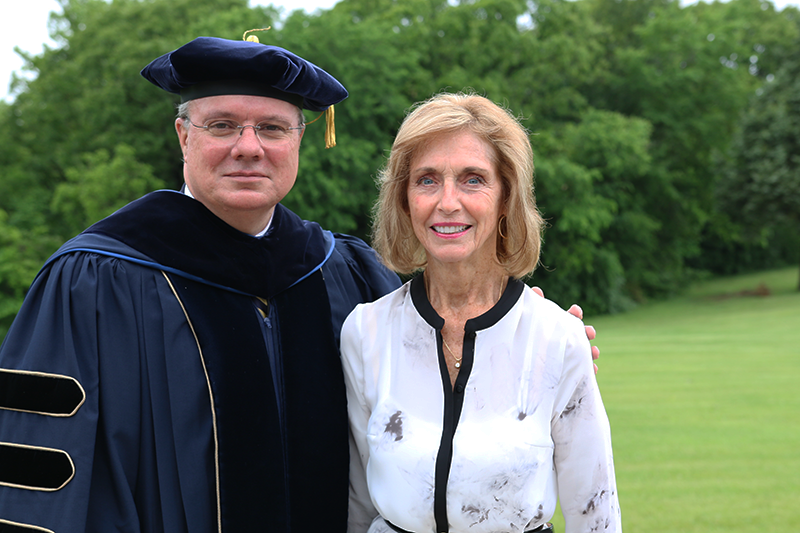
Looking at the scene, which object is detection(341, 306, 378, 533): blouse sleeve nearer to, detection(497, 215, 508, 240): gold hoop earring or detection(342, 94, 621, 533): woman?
detection(342, 94, 621, 533): woman

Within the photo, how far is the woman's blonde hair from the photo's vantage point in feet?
6.81

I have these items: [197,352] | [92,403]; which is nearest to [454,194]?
[197,352]

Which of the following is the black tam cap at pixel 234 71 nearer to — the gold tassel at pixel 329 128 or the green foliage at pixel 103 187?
the gold tassel at pixel 329 128

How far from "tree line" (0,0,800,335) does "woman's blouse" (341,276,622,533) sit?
53.2 feet

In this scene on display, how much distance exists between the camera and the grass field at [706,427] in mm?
5375

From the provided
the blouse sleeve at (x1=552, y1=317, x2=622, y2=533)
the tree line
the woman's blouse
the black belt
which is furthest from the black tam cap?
the tree line

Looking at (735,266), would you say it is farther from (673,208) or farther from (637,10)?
(637,10)

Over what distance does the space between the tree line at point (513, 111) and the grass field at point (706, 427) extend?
257 inches

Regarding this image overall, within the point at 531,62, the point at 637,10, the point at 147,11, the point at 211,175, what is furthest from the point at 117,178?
the point at 637,10

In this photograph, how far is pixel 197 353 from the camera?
222 centimetres

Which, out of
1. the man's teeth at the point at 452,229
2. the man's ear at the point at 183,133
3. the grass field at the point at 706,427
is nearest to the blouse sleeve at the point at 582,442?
the man's teeth at the point at 452,229

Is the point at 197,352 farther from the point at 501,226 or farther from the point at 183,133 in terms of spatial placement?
the point at 501,226

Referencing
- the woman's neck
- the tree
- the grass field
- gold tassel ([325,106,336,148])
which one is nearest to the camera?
the woman's neck

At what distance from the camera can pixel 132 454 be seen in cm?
210
